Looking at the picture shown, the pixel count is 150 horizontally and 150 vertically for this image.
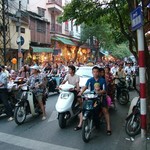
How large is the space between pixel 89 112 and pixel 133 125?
113 centimetres

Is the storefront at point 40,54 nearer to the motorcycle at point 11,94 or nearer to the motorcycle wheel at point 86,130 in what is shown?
the motorcycle at point 11,94

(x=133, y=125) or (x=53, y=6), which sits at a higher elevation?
(x=53, y=6)

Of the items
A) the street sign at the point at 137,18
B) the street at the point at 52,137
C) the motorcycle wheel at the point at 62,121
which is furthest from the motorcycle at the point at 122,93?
the street sign at the point at 137,18

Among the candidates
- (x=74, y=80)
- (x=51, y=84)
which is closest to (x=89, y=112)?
(x=74, y=80)

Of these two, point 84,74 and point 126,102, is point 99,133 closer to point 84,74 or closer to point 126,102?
point 126,102

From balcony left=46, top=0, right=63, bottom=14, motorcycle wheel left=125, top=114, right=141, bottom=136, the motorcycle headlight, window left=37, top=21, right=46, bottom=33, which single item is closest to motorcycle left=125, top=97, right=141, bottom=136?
motorcycle wheel left=125, top=114, right=141, bottom=136

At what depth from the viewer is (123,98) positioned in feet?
40.1

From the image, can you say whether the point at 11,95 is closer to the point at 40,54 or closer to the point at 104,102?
the point at 104,102

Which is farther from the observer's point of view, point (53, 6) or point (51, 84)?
point (53, 6)

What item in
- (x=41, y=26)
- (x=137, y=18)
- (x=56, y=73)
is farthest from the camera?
(x=41, y=26)

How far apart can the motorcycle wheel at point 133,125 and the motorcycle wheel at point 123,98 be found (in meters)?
5.30

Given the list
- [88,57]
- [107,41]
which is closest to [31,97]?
[107,41]

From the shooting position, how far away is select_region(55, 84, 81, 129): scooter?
7625 millimetres

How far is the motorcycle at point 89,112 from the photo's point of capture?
642cm
